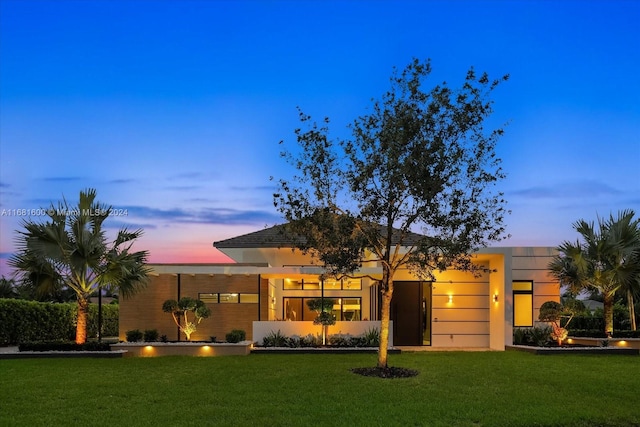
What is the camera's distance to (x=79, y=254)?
17.8 m

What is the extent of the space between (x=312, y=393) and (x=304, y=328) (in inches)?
355

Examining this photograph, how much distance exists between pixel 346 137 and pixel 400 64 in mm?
1922

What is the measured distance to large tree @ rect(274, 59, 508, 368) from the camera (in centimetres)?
1259

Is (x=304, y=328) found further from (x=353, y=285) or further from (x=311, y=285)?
(x=353, y=285)

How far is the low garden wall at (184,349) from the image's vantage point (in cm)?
1828

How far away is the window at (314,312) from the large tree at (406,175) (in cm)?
963

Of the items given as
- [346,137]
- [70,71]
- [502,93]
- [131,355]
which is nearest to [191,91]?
[70,71]

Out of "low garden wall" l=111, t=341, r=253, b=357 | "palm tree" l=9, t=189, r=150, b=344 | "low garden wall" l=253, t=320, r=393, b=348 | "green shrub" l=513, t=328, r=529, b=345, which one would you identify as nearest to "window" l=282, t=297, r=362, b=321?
"low garden wall" l=253, t=320, r=393, b=348

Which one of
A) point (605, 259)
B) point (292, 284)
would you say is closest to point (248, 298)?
point (292, 284)

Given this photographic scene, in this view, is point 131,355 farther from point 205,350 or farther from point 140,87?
point 140,87

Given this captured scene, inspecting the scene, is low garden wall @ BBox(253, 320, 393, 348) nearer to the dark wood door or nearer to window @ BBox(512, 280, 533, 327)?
the dark wood door

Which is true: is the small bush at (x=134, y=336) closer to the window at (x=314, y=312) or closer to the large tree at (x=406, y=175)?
the window at (x=314, y=312)

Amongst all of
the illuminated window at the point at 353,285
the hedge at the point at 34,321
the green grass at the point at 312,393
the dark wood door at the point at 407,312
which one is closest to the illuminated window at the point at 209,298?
the illuminated window at the point at 353,285

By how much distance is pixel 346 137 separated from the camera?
13.0 meters
